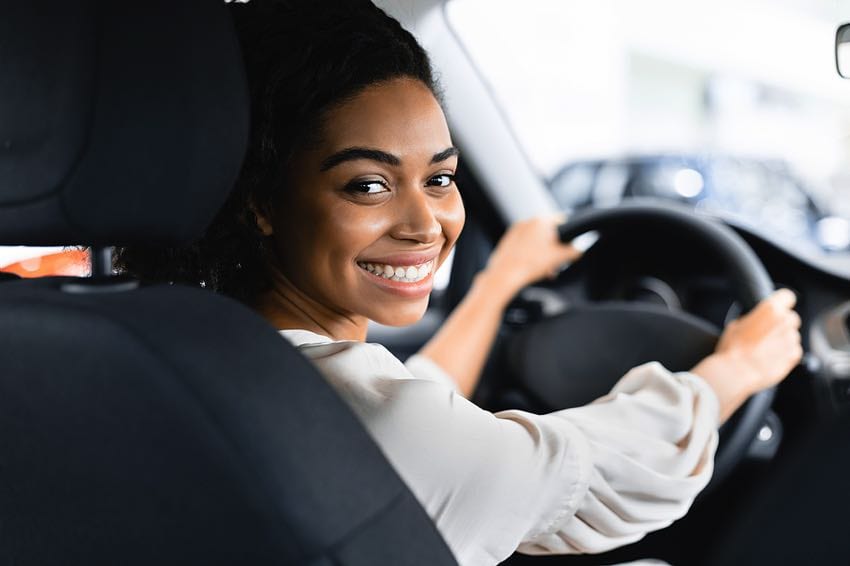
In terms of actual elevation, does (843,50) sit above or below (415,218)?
above

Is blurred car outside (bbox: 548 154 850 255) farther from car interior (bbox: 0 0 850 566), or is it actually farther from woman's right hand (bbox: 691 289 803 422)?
car interior (bbox: 0 0 850 566)

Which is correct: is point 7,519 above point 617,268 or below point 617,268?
above

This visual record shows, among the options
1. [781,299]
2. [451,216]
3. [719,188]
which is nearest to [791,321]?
[781,299]

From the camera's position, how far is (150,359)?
2.31 feet

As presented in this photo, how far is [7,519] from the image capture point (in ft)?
2.87

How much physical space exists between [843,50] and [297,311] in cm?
64

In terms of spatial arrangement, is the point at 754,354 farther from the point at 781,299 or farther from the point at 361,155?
the point at 361,155

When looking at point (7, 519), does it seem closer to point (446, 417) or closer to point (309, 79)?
point (446, 417)

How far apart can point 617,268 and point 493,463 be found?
116 centimetres

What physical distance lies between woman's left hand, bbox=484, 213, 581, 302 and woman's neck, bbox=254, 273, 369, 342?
820 mm

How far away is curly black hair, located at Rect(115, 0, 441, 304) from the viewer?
1041 mm

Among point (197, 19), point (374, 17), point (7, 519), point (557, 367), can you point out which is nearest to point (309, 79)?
point (374, 17)

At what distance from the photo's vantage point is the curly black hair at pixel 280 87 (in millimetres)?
1041

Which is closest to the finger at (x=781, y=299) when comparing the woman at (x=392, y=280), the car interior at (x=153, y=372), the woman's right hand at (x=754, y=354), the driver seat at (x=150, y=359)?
the woman's right hand at (x=754, y=354)
